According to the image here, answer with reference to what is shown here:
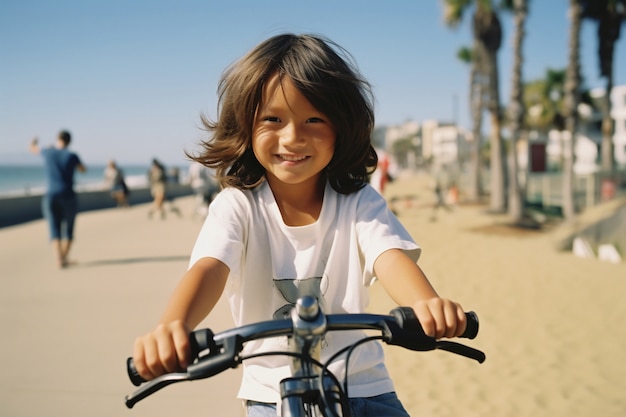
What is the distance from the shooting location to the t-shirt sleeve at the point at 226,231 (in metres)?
1.75

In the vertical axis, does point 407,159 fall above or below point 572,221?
below

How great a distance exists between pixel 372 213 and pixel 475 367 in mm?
3505

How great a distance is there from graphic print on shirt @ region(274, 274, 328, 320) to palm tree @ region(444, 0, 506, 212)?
16983 millimetres

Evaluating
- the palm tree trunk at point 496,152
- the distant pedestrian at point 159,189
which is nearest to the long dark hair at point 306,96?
the distant pedestrian at point 159,189

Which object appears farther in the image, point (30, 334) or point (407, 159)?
point (407, 159)

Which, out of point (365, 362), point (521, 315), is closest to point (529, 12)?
point (521, 315)

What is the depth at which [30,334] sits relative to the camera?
523 cm

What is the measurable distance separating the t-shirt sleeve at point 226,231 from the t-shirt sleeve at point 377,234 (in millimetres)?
417

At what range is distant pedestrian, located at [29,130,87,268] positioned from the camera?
8.41 meters

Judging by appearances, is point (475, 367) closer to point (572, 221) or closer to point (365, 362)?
point (365, 362)

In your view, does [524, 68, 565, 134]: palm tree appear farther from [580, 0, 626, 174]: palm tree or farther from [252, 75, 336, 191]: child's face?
[252, 75, 336, 191]: child's face

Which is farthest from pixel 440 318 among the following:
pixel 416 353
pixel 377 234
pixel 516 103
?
pixel 516 103

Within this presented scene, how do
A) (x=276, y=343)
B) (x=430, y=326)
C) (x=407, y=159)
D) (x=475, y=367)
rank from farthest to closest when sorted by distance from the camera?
(x=407, y=159)
(x=475, y=367)
(x=276, y=343)
(x=430, y=326)

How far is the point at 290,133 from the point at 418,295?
25.2 inches
